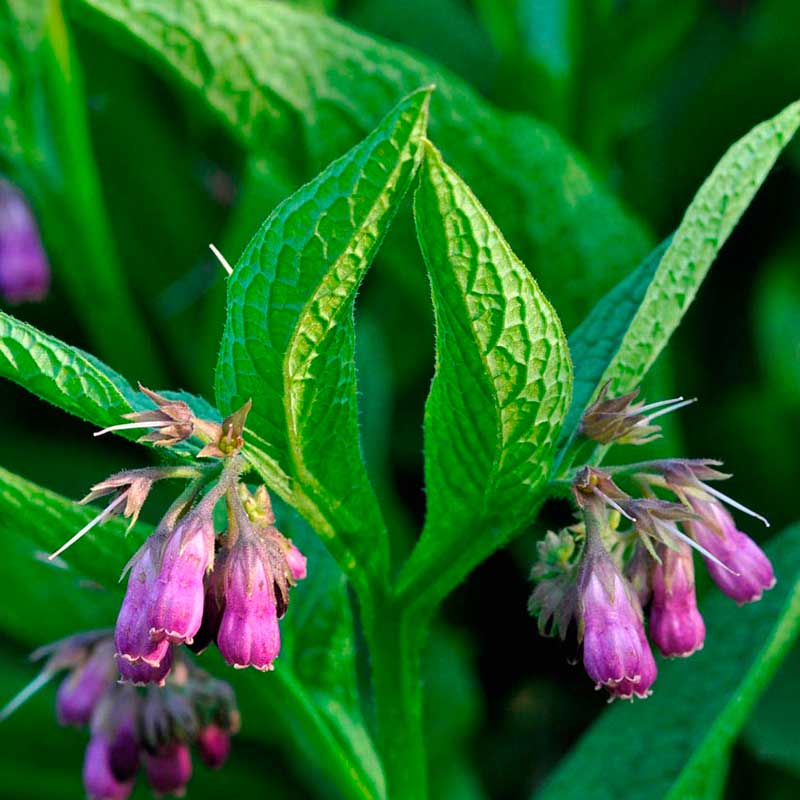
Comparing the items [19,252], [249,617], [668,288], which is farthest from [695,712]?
[19,252]

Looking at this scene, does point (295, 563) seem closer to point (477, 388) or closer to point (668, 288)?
point (477, 388)

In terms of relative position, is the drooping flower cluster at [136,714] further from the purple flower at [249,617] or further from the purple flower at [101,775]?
the purple flower at [249,617]

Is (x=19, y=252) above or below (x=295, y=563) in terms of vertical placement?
above

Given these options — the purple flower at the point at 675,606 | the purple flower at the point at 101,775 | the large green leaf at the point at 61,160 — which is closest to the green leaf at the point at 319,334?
the purple flower at the point at 675,606

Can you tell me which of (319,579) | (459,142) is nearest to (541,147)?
(459,142)

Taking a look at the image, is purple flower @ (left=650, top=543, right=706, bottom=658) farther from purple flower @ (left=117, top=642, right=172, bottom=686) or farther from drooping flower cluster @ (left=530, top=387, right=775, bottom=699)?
purple flower @ (left=117, top=642, right=172, bottom=686)

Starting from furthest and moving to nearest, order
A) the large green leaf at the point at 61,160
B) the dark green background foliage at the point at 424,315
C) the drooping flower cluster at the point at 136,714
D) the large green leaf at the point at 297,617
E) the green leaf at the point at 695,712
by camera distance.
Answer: the large green leaf at the point at 61,160 < the drooping flower cluster at the point at 136,714 < the green leaf at the point at 695,712 < the large green leaf at the point at 297,617 < the dark green background foliage at the point at 424,315

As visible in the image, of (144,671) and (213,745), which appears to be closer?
(144,671)
